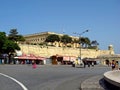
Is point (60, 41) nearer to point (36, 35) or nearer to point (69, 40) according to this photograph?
point (69, 40)

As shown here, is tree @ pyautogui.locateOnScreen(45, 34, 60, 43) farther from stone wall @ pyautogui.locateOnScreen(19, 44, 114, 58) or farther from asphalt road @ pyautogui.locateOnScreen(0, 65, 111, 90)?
asphalt road @ pyautogui.locateOnScreen(0, 65, 111, 90)

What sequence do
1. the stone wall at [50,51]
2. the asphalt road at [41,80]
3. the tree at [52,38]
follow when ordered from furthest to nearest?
the tree at [52,38], the stone wall at [50,51], the asphalt road at [41,80]

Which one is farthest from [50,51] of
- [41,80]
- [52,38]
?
[41,80]

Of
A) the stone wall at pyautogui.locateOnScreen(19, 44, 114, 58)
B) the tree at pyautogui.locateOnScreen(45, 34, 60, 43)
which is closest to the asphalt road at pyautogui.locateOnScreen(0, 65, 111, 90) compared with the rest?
the stone wall at pyautogui.locateOnScreen(19, 44, 114, 58)

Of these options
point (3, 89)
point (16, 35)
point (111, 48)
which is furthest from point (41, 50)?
point (3, 89)

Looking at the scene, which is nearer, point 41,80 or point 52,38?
point 41,80

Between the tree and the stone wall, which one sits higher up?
the tree

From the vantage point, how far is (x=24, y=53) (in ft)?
346

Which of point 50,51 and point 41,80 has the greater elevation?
point 50,51

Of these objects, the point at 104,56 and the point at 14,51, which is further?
the point at 104,56

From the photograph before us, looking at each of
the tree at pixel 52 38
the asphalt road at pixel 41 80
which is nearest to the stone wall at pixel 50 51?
the tree at pixel 52 38

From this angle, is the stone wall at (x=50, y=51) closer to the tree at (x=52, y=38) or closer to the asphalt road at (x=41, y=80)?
the tree at (x=52, y=38)

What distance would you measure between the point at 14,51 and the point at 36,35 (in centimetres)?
8167

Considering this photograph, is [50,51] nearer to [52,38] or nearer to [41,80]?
[52,38]
